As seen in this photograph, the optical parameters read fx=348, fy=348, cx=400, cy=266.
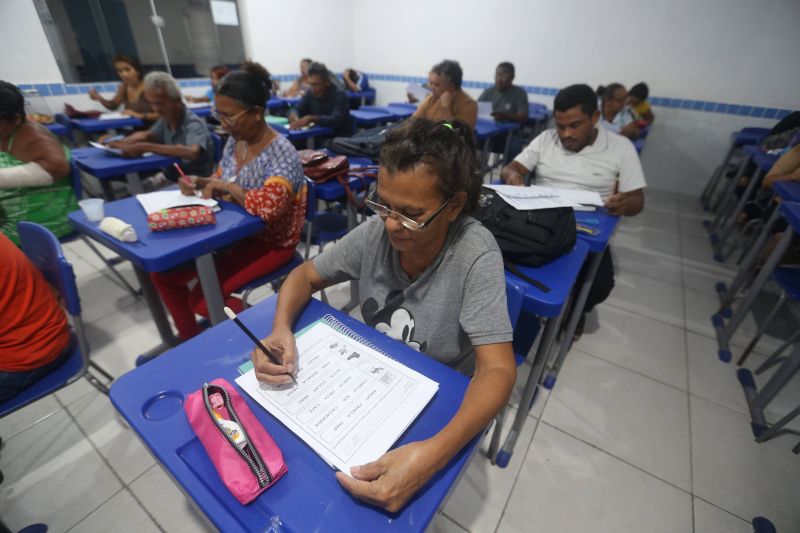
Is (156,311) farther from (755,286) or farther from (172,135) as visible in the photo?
(755,286)

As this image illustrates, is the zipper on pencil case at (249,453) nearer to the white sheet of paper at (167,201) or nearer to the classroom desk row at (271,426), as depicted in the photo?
the classroom desk row at (271,426)

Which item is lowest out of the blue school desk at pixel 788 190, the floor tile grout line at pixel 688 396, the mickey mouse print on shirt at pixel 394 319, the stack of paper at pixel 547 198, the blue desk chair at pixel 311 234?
the floor tile grout line at pixel 688 396

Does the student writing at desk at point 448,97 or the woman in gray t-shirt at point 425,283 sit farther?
the student writing at desk at point 448,97

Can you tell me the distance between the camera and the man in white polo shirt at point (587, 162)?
1.77 meters

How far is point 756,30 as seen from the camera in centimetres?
404

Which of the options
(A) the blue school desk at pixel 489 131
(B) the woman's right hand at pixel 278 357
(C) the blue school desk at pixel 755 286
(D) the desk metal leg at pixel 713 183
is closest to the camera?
(B) the woman's right hand at pixel 278 357

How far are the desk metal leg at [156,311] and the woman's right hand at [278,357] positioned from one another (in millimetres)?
1228

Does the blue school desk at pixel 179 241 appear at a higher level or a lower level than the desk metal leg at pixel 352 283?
higher

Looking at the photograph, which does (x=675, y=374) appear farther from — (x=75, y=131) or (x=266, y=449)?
(x=75, y=131)

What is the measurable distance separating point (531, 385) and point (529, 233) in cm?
61

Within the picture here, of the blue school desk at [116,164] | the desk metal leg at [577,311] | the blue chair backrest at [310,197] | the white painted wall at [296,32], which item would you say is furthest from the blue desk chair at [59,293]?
the white painted wall at [296,32]

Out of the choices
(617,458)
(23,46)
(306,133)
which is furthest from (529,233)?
(23,46)

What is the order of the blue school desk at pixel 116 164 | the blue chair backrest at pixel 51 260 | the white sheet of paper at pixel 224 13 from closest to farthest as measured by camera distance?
the blue chair backrest at pixel 51 260 < the blue school desk at pixel 116 164 < the white sheet of paper at pixel 224 13

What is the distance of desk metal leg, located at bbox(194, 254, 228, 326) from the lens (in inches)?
56.5
